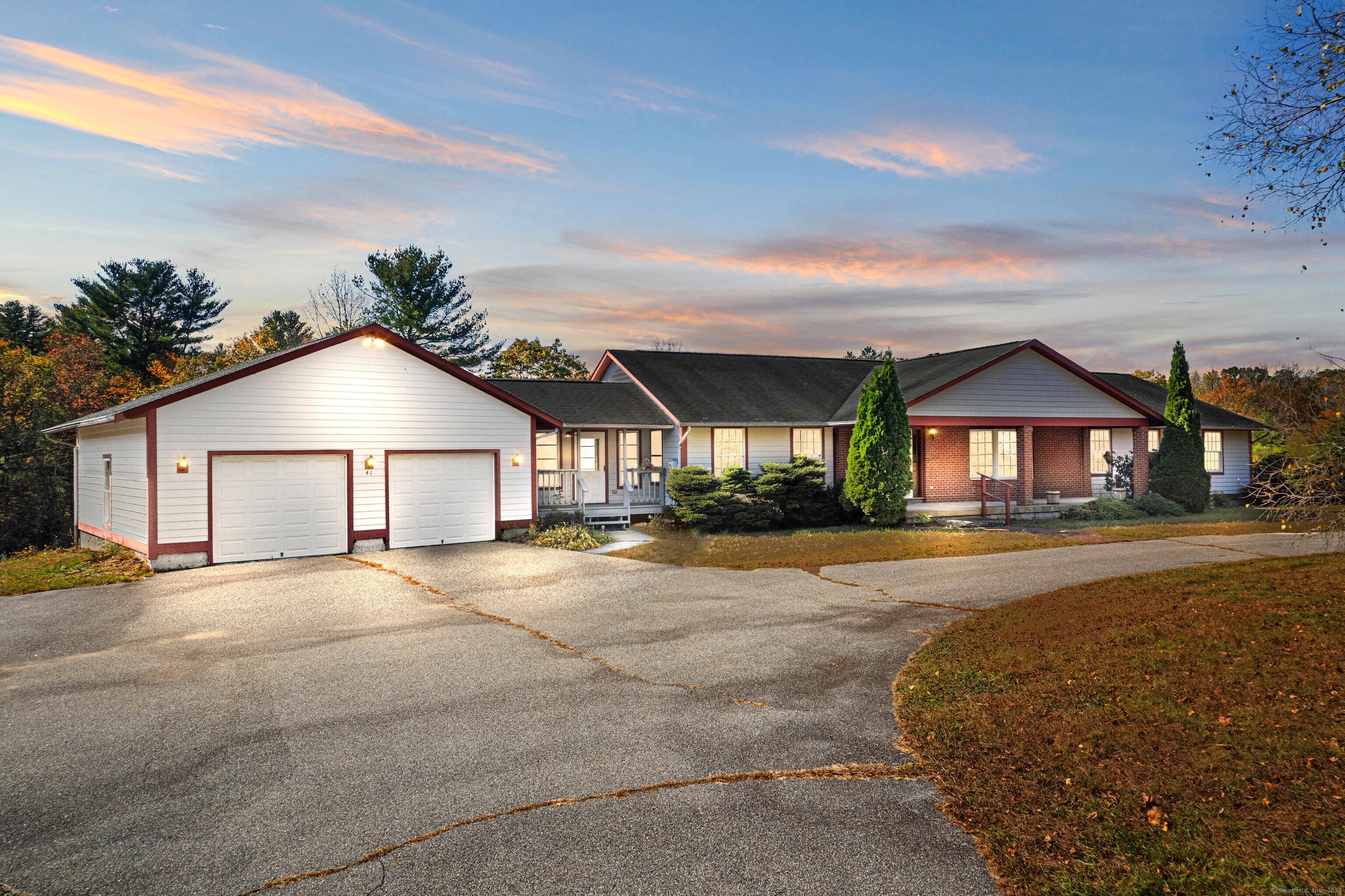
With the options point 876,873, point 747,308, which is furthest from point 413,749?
point 747,308

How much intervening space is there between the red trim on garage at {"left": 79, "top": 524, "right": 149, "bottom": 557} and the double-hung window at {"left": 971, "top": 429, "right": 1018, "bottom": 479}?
23.6m

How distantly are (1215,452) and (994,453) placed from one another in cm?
1110

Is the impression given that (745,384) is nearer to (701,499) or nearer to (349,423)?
(701,499)

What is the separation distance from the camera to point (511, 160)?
63.1 ft

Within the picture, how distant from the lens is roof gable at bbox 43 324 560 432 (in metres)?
14.5

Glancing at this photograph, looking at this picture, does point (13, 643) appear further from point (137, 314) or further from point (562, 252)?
point (137, 314)

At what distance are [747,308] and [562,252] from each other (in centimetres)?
1316

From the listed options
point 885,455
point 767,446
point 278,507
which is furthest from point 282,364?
point 885,455

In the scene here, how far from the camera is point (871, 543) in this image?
58.6ft

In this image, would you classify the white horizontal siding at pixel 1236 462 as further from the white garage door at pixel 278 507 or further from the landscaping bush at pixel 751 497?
the white garage door at pixel 278 507

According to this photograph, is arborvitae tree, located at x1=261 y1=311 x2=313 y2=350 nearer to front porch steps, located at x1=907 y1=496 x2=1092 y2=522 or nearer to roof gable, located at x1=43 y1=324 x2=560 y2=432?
roof gable, located at x1=43 y1=324 x2=560 y2=432

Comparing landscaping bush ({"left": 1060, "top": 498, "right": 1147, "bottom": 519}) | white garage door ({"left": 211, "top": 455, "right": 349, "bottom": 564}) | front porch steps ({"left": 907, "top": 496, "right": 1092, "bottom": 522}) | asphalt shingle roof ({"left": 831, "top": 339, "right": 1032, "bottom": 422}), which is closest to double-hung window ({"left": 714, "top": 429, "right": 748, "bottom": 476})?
asphalt shingle roof ({"left": 831, "top": 339, "right": 1032, "bottom": 422})

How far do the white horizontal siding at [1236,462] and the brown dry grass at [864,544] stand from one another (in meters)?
9.75

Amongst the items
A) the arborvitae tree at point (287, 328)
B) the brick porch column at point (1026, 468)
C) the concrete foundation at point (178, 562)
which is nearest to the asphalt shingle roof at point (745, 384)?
the brick porch column at point (1026, 468)
